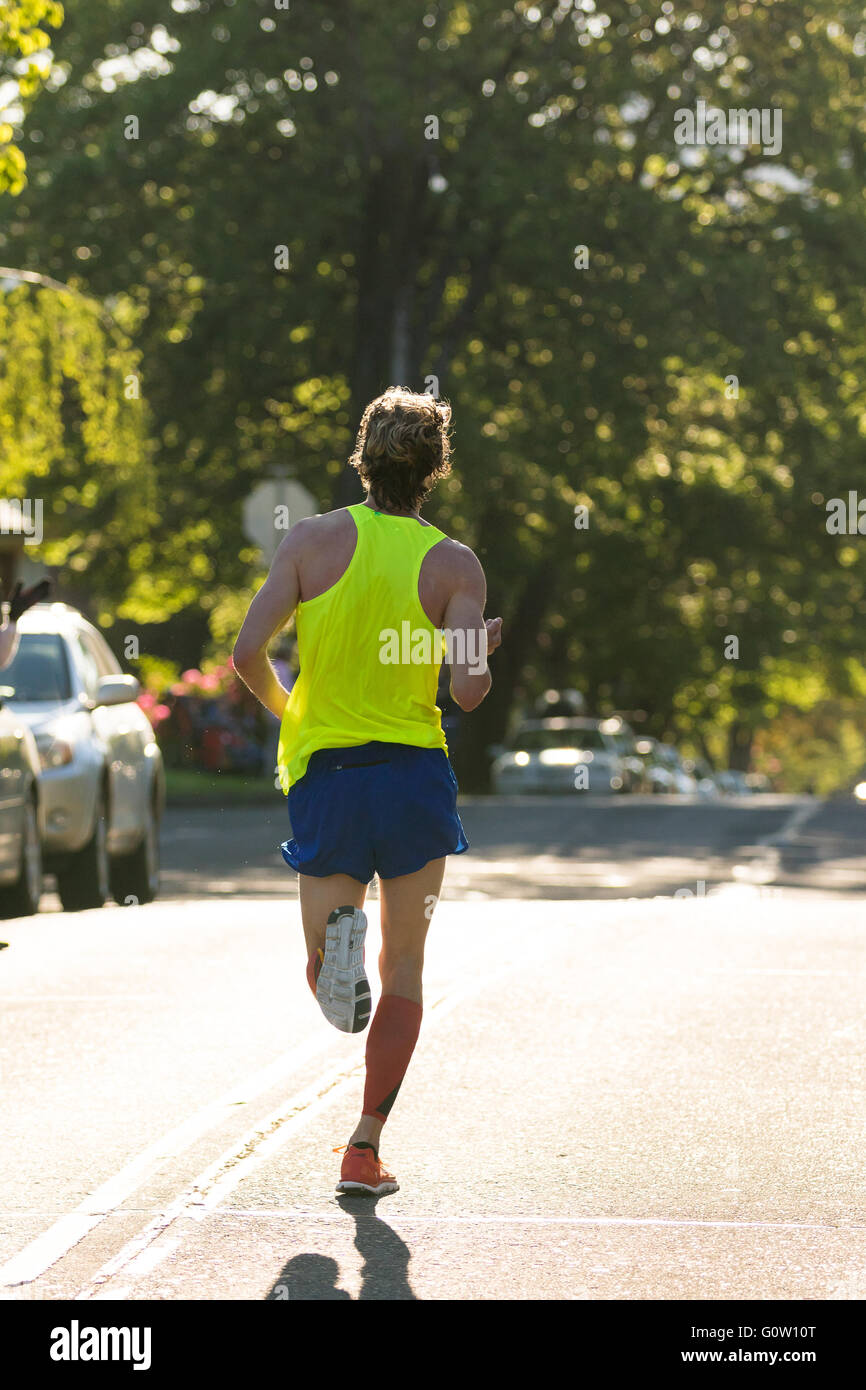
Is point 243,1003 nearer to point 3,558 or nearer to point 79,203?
point 79,203

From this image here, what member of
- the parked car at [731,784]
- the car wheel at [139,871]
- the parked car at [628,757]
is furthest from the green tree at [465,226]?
the parked car at [731,784]

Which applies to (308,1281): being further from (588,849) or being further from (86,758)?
(588,849)

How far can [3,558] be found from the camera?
37.7 meters

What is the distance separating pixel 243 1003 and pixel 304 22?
23.3m

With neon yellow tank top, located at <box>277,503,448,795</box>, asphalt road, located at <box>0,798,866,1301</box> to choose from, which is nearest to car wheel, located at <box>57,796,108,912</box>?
asphalt road, located at <box>0,798,866,1301</box>

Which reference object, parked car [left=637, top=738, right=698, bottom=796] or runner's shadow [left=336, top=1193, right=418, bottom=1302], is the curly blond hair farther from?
parked car [left=637, top=738, right=698, bottom=796]

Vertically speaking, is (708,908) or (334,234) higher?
(334,234)

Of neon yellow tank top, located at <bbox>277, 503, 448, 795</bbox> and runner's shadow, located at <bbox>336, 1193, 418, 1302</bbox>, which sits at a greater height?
neon yellow tank top, located at <bbox>277, 503, 448, 795</bbox>

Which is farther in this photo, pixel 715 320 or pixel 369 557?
pixel 715 320

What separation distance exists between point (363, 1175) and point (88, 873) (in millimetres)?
8447

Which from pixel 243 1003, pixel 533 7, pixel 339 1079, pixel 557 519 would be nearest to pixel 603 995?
pixel 243 1003

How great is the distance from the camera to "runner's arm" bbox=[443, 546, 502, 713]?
19.5 ft

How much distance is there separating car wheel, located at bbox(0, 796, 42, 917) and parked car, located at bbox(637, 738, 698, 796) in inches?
1370
